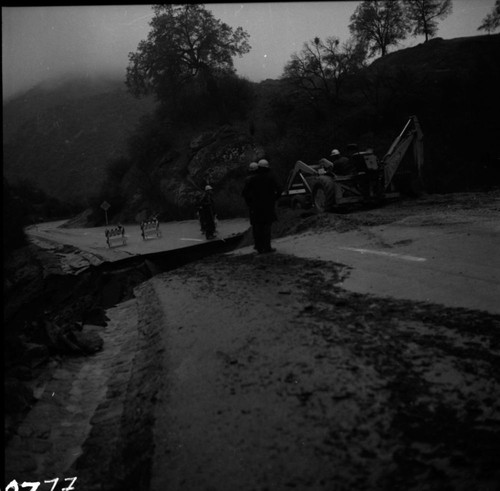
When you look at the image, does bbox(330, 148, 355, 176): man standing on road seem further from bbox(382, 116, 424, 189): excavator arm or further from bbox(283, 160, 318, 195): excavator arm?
bbox(382, 116, 424, 189): excavator arm

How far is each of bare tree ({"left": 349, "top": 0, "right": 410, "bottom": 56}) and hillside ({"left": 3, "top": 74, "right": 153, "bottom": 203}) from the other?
215 feet

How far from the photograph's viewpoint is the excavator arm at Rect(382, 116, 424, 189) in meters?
13.1

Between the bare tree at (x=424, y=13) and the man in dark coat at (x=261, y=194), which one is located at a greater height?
the bare tree at (x=424, y=13)

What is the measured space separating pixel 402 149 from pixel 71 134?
4808 inches

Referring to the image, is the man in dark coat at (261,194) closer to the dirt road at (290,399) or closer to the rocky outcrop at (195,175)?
the dirt road at (290,399)

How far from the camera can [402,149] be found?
13328mm

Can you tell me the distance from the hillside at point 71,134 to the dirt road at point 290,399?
94.6 meters

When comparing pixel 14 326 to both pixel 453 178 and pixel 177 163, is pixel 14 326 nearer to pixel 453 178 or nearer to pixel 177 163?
pixel 453 178

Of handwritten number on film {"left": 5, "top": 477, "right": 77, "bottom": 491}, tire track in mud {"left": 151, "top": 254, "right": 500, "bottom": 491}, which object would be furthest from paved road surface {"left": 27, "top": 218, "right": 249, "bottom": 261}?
handwritten number on film {"left": 5, "top": 477, "right": 77, "bottom": 491}

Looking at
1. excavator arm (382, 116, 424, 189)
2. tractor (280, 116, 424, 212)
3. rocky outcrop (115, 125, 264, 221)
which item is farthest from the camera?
rocky outcrop (115, 125, 264, 221)

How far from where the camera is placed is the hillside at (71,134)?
333 ft

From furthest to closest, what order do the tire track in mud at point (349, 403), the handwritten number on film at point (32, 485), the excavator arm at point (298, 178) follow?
the excavator arm at point (298, 178), the handwritten number on film at point (32, 485), the tire track in mud at point (349, 403)

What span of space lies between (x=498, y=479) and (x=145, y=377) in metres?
3.07

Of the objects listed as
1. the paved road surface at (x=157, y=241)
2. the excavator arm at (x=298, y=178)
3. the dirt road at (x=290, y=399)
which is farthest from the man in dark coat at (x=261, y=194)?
the paved road surface at (x=157, y=241)
